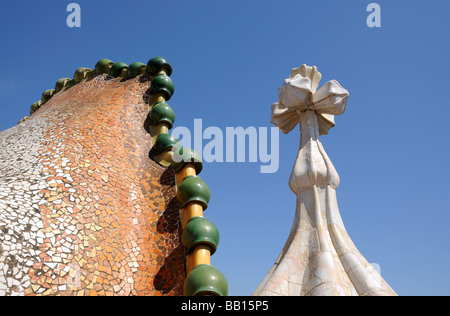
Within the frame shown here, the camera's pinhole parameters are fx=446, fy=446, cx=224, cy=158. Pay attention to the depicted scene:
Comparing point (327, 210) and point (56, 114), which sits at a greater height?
point (56, 114)

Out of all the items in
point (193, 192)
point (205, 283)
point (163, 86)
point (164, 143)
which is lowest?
point (205, 283)

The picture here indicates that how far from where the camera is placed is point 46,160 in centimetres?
464

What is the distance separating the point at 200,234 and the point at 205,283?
0.56m

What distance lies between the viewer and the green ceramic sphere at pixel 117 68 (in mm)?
6648

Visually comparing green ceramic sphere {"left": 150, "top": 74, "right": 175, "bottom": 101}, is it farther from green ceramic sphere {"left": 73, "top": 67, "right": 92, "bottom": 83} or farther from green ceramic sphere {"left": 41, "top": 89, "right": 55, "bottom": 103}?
green ceramic sphere {"left": 41, "top": 89, "right": 55, "bottom": 103}

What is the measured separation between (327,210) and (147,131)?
2469 mm

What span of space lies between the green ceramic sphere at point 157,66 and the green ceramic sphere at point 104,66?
88cm

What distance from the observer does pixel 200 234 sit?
4.00 meters

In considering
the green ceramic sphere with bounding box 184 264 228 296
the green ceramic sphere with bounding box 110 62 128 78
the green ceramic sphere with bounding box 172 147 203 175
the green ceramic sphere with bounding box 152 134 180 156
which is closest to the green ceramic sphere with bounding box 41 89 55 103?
the green ceramic sphere with bounding box 110 62 128 78

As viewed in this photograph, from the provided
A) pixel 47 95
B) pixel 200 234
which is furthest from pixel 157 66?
pixel 200 234

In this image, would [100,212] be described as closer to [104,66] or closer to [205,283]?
[205,283]

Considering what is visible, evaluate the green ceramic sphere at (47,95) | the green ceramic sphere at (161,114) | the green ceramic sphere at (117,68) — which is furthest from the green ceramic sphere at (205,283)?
the green ceramic sphere at (47,95)
